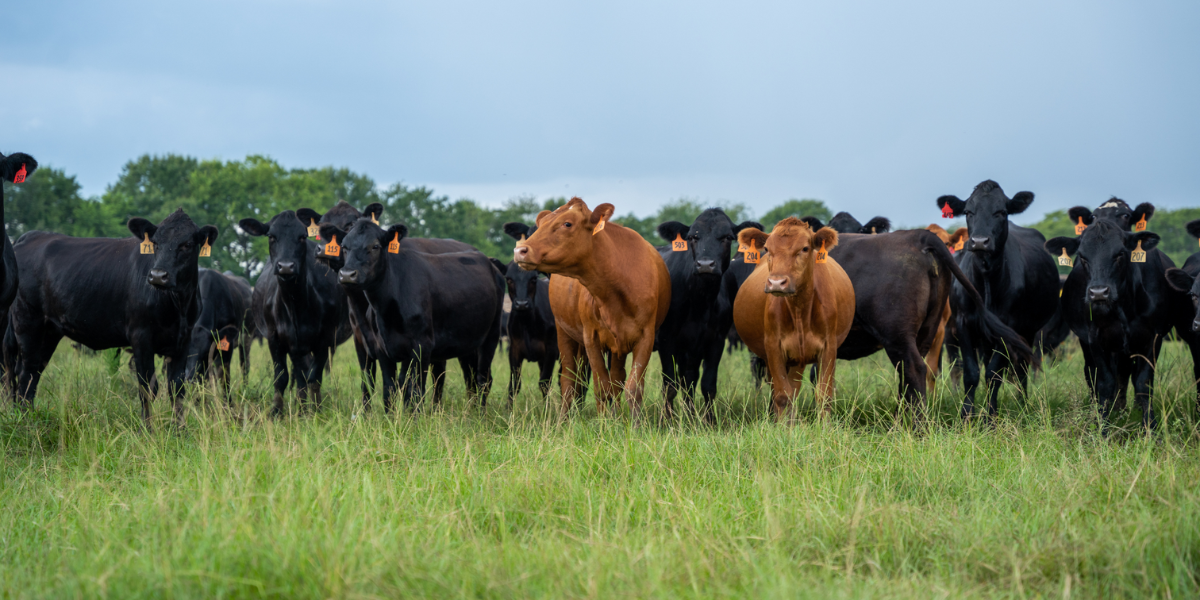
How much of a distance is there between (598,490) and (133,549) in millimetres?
2197

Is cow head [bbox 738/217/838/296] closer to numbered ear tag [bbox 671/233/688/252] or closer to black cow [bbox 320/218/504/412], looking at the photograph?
numbered ear tag [bbox 671/233/688/252]

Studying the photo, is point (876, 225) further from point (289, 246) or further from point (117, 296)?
point (117, 296)

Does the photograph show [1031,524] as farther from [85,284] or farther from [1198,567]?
[85,284]

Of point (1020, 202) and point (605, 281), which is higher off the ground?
point (1020, 202)

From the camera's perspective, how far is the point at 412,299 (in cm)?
767

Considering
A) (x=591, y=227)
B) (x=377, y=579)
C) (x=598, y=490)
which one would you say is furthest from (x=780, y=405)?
(x=377, y=579)

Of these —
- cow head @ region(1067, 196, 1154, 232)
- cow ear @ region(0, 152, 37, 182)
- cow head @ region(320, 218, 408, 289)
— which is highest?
cow ear @ region(0, 152, 37, 182)

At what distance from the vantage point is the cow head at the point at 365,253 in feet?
23.4

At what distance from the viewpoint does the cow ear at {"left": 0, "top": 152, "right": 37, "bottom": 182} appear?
7027mm

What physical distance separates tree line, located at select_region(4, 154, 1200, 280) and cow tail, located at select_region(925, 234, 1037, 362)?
3773 centimetres

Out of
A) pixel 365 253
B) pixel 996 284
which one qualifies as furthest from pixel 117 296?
pixel 996 284

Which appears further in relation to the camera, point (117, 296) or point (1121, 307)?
point (117, 296)

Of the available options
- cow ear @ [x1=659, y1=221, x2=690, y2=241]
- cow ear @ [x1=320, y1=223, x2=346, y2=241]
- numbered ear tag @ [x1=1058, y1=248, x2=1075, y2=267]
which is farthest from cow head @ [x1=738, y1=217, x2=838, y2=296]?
cow ear @ [x1=320, y1=223, x2=346, y2=241]

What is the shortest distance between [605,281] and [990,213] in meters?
3.79
